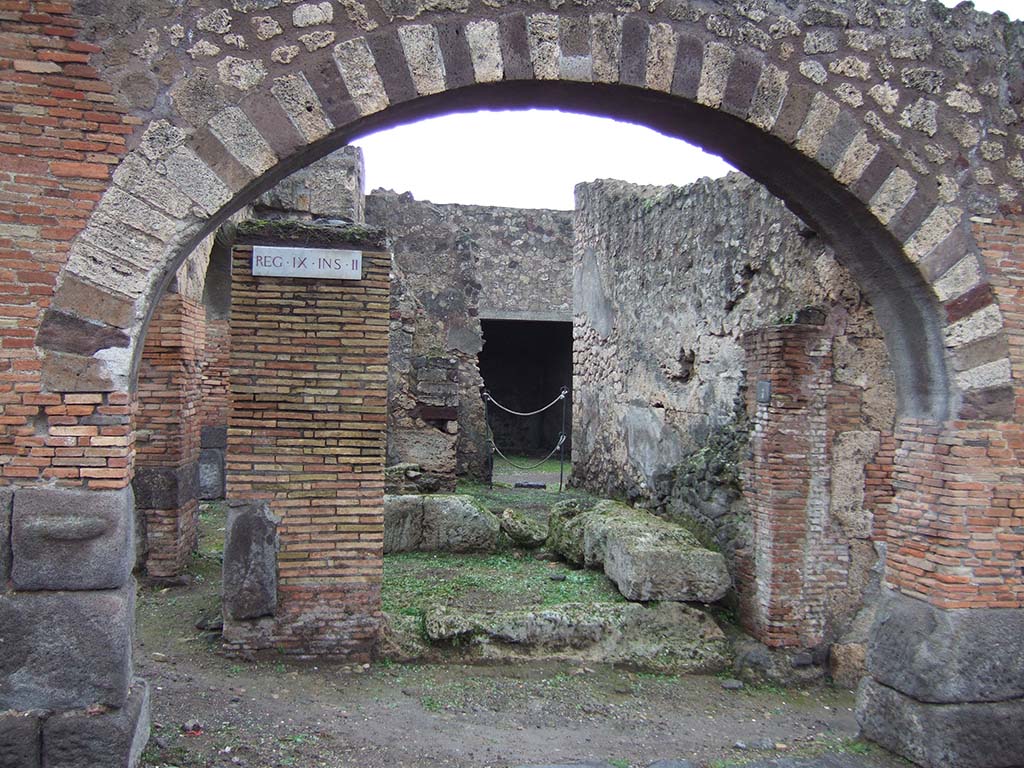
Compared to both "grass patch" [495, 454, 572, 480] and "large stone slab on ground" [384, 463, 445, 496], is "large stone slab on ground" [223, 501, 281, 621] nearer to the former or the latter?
"large stone slab on ground" [384, 463, 445, 496]

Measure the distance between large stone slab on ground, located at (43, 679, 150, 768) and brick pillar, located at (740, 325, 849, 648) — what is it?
453 cm

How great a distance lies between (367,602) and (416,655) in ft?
1.77

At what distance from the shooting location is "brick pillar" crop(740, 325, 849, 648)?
19.7 feet

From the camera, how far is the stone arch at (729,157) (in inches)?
127

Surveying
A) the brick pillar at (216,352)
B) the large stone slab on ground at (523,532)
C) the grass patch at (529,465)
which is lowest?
the large stone slab on ground at (523,532)

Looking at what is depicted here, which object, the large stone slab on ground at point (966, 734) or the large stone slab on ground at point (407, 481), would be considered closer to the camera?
the large stone slab on ground at point (966, 734)

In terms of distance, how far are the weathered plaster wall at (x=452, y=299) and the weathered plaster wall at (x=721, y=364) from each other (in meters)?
2.27

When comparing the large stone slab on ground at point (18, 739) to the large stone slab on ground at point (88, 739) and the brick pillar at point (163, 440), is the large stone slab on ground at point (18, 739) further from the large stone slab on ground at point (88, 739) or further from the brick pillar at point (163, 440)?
the brick pillar at point (163, 440)

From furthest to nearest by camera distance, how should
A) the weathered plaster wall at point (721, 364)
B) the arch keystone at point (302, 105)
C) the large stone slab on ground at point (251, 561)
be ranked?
1. the weathered plaster wall at point (721, 364)
2. the large stone slab on ground at point (251, 561)
3. the arch keystone at point (302, 105)

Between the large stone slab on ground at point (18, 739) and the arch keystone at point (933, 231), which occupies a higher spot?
the arch keystone at point (933, 231)

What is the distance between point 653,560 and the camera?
20.4 ft

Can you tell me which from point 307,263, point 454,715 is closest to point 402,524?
point 454,715

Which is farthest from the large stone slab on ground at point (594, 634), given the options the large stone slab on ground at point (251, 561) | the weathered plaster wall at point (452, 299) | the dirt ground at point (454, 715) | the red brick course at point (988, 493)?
the weathered plaster wall at point (452, 299)

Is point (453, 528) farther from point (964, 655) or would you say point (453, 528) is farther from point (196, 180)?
point (196, 180)
